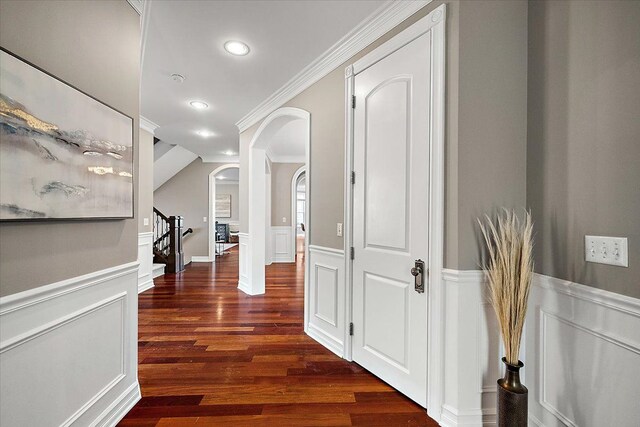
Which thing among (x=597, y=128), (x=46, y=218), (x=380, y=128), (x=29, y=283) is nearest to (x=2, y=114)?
(x=46, y=218)

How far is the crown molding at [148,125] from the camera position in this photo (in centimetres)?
448

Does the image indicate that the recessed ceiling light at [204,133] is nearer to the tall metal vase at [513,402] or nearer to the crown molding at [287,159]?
the crown molding at [287,159]

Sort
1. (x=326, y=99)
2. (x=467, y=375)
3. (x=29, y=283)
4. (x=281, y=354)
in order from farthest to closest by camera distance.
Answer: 1. (x=326, y=99)
2. (x=281, y=354)
3. (x=467, y=375)
4. (x=29, y=283)

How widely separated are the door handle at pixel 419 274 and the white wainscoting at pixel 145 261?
4.48m

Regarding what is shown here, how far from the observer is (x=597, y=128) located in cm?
129

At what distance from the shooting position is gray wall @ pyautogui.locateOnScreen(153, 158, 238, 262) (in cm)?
744

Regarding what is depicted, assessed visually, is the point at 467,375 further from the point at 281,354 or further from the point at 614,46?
the point at 614,46

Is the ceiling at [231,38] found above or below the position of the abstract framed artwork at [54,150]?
above

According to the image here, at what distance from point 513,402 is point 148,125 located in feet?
17.9

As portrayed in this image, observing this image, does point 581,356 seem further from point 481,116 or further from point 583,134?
point 481,116

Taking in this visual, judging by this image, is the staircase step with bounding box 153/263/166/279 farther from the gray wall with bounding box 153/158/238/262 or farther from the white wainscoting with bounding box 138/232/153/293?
the gray wall with bounding box 153/158/238/262

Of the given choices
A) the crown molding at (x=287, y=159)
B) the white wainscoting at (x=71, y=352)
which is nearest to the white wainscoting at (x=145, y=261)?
the white wainscoting at (x=71, y=352)

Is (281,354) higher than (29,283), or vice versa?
(29,283)

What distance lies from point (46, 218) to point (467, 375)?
2200 mm
